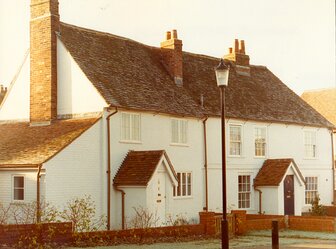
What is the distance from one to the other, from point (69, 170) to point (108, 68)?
6773 millimetres

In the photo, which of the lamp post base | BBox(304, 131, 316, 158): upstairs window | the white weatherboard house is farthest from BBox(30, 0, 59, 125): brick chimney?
BBox(304, 131, 316, 158): upstairs window

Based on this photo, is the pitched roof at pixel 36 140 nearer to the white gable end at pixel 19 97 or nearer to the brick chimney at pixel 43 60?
the brick chimney at pixel 43 60

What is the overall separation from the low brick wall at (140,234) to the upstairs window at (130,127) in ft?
21.3

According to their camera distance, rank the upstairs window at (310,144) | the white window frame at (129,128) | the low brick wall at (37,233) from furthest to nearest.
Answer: the upstairs window at (310,144)
the white window frame at (129,128)
the low brick wall at (37,233)

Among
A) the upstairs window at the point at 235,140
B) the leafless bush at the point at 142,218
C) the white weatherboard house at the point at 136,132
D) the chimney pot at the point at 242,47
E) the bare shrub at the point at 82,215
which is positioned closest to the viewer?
the bare shrub at the point at 82,215

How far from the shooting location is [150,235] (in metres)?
21.6

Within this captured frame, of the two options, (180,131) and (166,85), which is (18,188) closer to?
(180,131)

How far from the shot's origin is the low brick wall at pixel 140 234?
20016 millimetres

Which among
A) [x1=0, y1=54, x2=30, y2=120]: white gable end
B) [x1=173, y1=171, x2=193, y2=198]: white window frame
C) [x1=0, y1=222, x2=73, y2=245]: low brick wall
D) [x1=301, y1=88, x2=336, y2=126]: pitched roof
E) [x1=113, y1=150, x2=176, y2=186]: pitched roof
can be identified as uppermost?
[x1=301, y1=88, x2=336, y2=126]: pitched roof

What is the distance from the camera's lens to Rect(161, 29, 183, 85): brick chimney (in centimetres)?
3375

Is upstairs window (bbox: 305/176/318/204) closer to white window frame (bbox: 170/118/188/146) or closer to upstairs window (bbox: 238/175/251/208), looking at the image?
upstairs window (bbox: 238/175/251/208)

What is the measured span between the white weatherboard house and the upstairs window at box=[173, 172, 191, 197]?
54 millimetres

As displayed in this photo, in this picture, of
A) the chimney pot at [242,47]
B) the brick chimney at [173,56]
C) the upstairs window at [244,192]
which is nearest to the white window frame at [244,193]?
the upstairs window at [244,192]

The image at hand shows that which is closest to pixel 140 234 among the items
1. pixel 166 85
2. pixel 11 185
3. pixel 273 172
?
pixel 11 185
